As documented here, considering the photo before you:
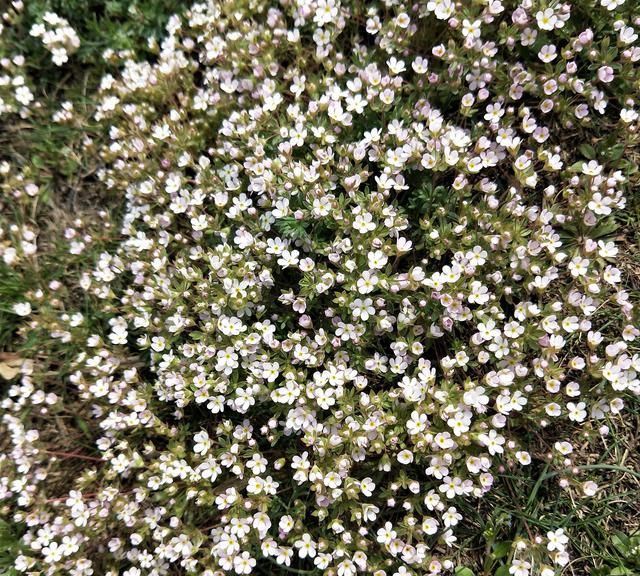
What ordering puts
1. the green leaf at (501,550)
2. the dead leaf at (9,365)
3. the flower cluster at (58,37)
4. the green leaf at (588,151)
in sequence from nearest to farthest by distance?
1. the green leaf at (501,550)
2. the green leaf at (588,151)
3. the dead leaf at (9,365)
4. the flower cluster at (58,37)

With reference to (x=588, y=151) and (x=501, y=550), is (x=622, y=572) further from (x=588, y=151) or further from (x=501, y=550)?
(x=588, y=151)

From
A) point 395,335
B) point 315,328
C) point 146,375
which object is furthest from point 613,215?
point 146,375

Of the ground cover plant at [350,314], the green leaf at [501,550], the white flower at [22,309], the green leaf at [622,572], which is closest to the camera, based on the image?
the ground cover plant at [350,314]

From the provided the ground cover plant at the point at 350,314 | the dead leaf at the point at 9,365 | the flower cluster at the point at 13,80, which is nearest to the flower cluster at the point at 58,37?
the flower cluster at the point at 13,80

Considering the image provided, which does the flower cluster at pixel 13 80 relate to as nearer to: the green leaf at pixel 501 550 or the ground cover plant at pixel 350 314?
the ground cover plant at pixel 350 314

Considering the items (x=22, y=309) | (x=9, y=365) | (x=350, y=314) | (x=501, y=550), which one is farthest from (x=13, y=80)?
(x=501, y=550)

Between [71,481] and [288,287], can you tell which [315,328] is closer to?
[288,287]

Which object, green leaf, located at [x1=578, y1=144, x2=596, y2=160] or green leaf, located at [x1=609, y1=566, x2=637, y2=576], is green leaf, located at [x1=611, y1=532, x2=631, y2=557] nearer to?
green leaf, located at [x1=609, y1=566, x2=637, y2=576]

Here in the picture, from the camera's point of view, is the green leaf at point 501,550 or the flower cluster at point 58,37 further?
the flower cluster at point 58,37
